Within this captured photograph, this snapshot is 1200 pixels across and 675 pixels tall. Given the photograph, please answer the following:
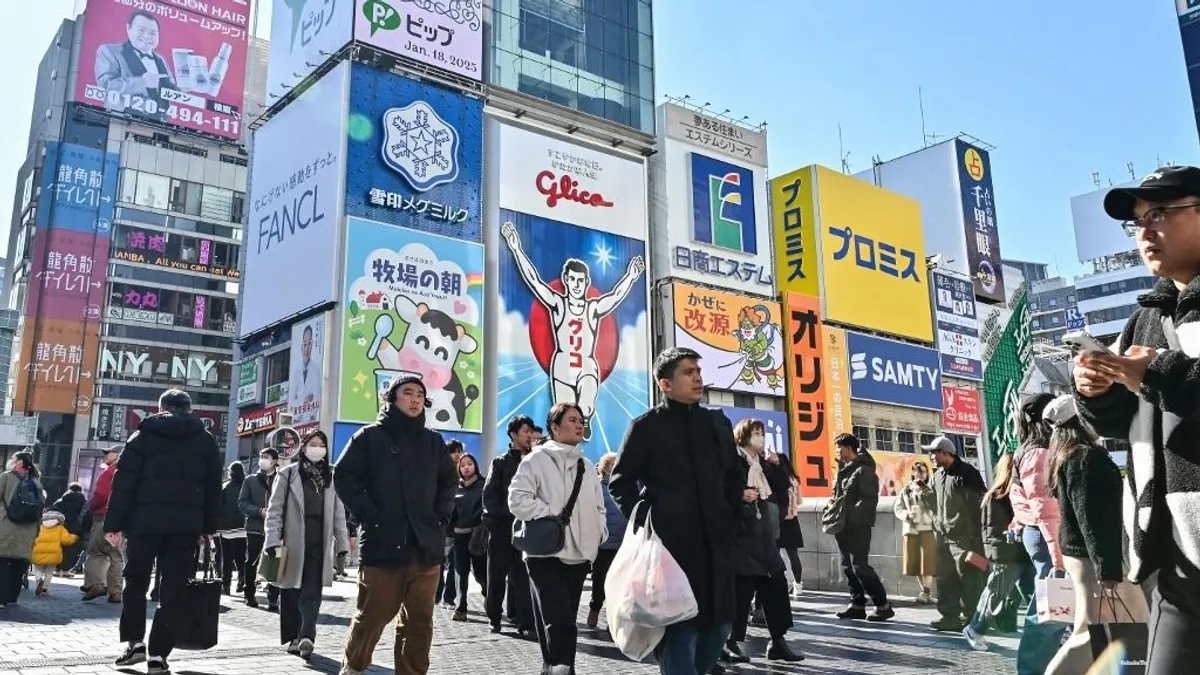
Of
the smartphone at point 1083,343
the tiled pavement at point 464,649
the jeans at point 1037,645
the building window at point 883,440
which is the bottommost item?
the tiled pavement at point 464,649

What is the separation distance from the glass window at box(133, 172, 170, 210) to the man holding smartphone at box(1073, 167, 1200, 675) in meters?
53.8

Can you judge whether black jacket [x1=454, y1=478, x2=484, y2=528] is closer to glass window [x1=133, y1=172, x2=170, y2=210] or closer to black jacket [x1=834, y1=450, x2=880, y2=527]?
black jacket [x1=834, y1=450, x2=880, y2=527]

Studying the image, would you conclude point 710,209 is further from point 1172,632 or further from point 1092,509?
point 1172,632

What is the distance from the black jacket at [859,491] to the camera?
28.0ft

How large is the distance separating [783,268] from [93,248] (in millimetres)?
33582

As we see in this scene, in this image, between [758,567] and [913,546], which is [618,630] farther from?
[913,546]

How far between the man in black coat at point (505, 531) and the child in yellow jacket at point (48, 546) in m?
5.93

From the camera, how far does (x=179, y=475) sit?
5.69 meters

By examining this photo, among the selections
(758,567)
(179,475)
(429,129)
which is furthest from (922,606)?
(429,129)

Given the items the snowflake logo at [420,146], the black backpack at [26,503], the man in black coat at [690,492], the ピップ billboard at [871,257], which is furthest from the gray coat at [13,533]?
the ピップ billboard at [871,257]

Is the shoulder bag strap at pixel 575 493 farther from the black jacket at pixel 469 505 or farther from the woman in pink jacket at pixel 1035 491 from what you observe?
the black jacket at pixel 469 505

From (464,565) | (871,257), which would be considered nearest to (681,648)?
(464,565)

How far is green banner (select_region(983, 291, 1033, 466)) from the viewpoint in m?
46.5

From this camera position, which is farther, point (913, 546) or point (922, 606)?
point (922, 606)
